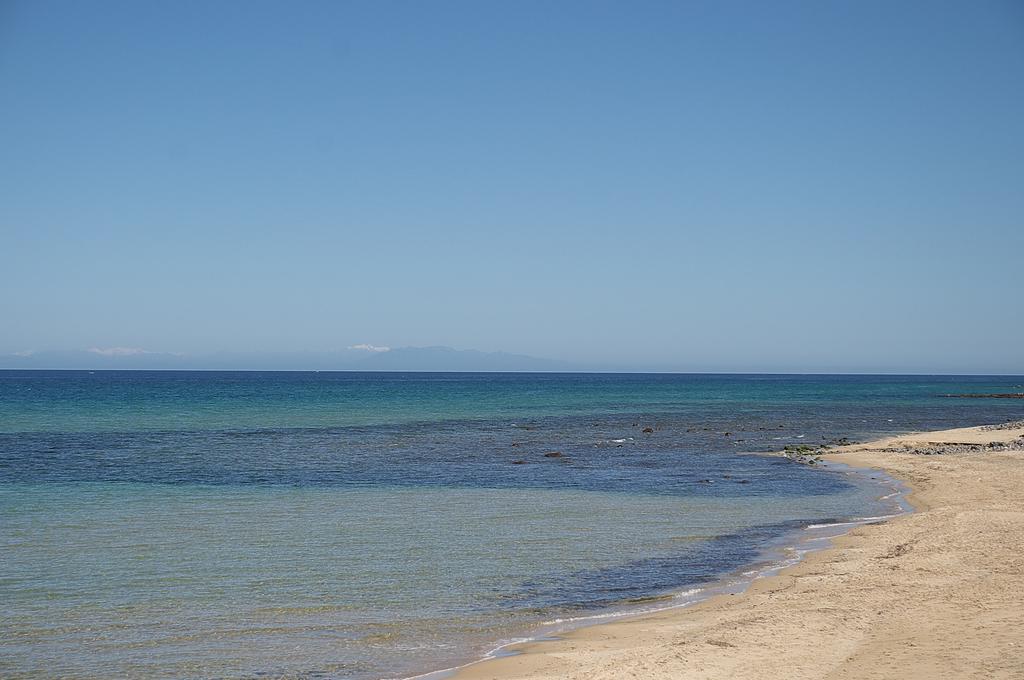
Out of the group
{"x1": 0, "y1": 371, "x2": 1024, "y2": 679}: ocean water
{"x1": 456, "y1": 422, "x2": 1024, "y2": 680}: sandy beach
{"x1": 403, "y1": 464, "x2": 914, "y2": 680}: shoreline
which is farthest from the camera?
{"x1": 0, "y1": 371, "x2": 1024, "y2": 679}: ocean water

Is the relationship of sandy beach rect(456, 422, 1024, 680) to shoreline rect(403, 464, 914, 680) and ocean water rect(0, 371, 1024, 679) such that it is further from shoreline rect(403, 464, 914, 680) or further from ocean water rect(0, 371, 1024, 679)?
ocean water rect(0, 371, 1024, 679)

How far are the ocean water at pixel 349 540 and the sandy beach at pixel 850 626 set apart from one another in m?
1.24

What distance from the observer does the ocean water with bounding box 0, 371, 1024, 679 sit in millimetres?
11406

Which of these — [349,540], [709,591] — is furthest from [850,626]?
[349,540]

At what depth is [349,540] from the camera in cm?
1803

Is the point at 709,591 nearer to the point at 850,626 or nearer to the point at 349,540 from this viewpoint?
the point at 850,626

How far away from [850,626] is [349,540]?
417 inches

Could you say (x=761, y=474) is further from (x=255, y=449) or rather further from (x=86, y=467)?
(x=86, y=467)

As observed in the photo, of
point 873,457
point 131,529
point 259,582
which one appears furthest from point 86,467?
point 873,457

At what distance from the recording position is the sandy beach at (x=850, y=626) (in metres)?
9.51

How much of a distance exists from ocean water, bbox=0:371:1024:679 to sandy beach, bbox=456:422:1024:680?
4.08ft

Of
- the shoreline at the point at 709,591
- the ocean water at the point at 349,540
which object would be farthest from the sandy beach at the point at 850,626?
→ the ocean water at the point at 349,540

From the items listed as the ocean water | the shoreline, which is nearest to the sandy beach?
the shoreline

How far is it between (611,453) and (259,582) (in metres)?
26.4
